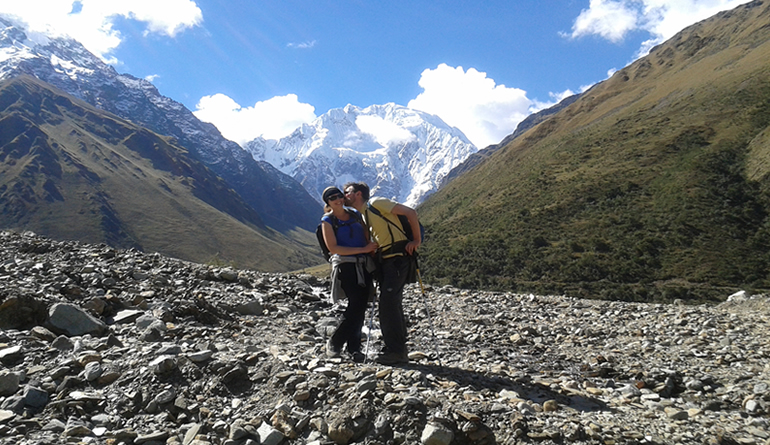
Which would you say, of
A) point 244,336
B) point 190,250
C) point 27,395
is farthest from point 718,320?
point 190,250

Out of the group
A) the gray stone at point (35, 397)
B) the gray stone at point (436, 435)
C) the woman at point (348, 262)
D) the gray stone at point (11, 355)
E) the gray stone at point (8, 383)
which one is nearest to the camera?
the gray stone at point (436, 435)

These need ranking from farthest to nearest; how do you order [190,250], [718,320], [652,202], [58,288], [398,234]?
[190,250] < [652,202] < [718,320] < [58,288] < [398,234]

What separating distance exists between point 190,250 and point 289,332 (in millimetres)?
181947

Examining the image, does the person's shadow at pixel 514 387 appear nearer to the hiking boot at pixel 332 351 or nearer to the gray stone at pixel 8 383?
the hiking boot at pixel 332 351

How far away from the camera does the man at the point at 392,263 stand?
685 centimetres

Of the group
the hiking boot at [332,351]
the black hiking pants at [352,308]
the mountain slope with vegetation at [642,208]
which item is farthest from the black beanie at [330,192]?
the mountain slope with vegetation at [642,208]

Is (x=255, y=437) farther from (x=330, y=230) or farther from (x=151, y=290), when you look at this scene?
(x=151, y=290)

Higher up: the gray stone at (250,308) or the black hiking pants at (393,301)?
the black hiking pants at (393,301)

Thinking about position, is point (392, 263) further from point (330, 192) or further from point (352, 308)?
point (330, 192)

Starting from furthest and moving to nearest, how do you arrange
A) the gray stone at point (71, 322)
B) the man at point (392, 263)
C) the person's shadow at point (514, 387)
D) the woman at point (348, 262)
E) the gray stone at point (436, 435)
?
1. the gray stone at point (71, 322)
2. the woman at point (348, 262)
3. the man at point (392, 263)
4. the person's shadow at point (514, 387)
5. the gray stone at point (436, 435)

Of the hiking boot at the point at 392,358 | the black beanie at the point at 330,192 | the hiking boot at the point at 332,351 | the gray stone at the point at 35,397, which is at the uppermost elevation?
the black beanie at the point at 330,192

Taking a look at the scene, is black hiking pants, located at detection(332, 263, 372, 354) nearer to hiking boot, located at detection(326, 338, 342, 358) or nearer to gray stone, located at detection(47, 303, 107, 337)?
hiking boot, located at detection(326, 338, 342, 358)

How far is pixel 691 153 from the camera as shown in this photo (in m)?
70.6

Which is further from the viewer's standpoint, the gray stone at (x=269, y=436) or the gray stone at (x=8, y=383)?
the gray stone at (x=8, y=383)
